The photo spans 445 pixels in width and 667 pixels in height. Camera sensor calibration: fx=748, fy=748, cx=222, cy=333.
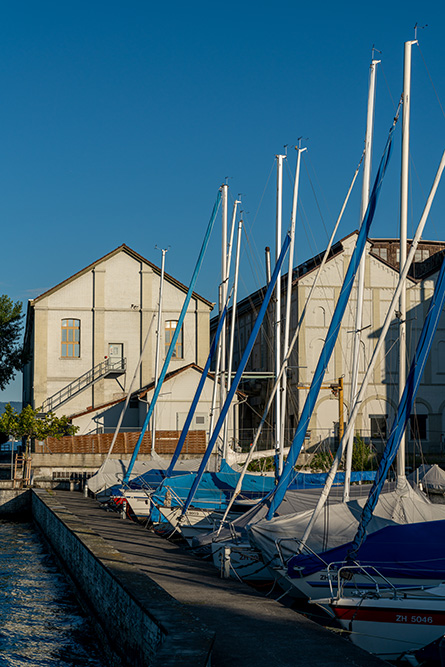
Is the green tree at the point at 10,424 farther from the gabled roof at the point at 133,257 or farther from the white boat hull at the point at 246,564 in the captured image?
the white boat hull at the point at 246,564

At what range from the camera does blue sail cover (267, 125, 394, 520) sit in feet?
62.4

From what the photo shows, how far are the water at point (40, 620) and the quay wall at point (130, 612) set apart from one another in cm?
41

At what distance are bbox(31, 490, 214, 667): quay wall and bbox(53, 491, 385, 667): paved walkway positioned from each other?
1.83 ft

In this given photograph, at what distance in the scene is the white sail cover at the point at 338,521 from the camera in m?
17.8

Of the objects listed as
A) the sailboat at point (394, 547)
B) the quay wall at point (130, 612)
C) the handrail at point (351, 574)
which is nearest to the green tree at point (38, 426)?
the quay wall at point (130, 612)

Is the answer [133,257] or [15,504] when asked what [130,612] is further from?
[133,257]

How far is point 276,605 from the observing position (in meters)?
14.0

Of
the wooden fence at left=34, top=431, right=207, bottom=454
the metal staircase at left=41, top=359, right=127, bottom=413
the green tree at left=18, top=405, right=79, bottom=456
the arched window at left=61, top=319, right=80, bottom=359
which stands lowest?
the wooden fence at left=34, top=431, right=207, bottom=454

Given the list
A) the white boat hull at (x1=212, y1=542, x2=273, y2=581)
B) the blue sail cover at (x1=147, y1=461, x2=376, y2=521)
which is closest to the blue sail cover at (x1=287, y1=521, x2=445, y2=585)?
the white boat hull at (x1=212, y1=542, x2=273, y2=581)

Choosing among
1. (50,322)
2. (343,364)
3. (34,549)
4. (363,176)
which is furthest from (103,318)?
(363,176)

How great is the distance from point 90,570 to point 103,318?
1614 inches

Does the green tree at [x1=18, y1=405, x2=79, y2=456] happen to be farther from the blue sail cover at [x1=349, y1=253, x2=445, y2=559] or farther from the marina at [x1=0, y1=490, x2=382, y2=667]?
the blue sail cover at [x1=349, y1=253, x2=445, y2=559]

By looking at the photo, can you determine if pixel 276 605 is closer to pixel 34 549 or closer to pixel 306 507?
pixel 306 507

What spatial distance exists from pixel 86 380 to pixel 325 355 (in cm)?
4029
